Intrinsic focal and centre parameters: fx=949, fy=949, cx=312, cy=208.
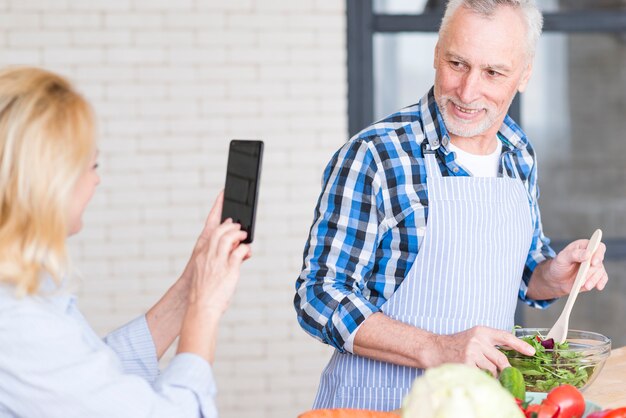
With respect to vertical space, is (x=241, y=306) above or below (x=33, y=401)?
below

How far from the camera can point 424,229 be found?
2410 millimetres

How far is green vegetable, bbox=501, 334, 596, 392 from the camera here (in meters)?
2.02

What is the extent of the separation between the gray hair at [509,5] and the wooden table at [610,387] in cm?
86

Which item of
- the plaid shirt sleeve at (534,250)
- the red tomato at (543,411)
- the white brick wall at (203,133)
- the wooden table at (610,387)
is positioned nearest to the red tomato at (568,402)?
the red tomato at (543,411)

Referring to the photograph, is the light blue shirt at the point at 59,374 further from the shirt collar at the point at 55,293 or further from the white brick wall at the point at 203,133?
the white brick wall at the point at 203,133

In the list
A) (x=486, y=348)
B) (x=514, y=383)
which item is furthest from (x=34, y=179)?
(x=486, y=348)

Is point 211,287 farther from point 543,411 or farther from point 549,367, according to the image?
point 549,367

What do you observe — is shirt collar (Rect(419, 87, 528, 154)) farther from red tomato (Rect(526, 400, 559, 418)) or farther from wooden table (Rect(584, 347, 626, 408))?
red tomato (Rect(526, 400, 559, 418))

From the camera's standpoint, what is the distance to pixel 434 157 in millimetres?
2479

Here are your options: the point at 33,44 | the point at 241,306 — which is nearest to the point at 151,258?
the point at 241,306

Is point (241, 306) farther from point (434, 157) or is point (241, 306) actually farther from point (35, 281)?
point (35, 281)

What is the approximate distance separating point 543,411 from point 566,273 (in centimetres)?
99

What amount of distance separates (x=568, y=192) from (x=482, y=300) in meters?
2.44

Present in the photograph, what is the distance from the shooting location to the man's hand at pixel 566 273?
248 centimetres
